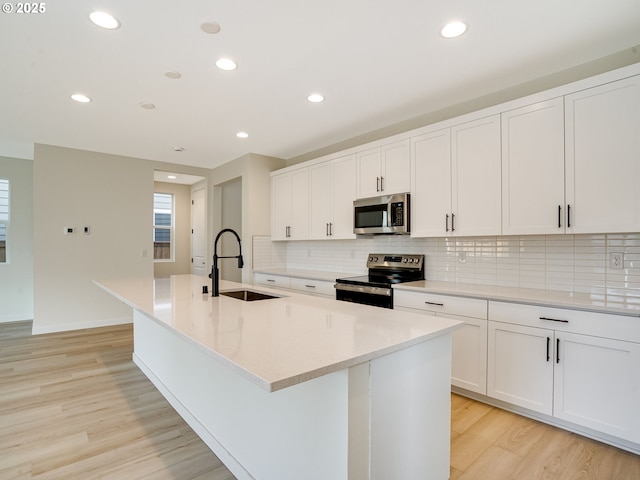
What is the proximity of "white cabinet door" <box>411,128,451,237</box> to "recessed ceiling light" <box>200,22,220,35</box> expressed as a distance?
1954 millimetres

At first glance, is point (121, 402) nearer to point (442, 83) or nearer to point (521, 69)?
point (442, 83)

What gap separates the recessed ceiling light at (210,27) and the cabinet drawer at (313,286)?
2566 millimetres

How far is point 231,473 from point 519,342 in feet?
6.57

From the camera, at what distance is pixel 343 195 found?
4.00 meters

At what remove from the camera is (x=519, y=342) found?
7.67 feet

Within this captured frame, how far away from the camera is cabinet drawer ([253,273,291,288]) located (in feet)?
14.5

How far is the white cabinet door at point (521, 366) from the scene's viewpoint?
7.31ft

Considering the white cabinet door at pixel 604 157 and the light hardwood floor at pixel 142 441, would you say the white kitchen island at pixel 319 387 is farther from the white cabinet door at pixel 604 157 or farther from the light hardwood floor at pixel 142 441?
the white cabinet door at pixel 604 157

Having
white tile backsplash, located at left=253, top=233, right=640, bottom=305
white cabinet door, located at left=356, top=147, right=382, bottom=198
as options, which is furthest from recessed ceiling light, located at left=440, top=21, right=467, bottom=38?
white tile backsplash, located at left=253, top=233, right=640, bottom=305

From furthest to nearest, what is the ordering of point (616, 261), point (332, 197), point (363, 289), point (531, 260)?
point (332, 197) < point (363, 289) < point (531, 260) < point (616, 261)

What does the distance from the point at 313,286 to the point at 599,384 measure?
2.66 m

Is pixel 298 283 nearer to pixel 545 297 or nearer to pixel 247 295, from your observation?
pixel 247 295

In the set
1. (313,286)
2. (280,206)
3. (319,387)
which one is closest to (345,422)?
(319,387)

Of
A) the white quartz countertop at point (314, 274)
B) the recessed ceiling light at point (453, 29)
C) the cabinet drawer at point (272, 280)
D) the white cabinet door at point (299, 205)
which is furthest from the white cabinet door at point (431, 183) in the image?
the cabinet drawer at point (272, 280)
